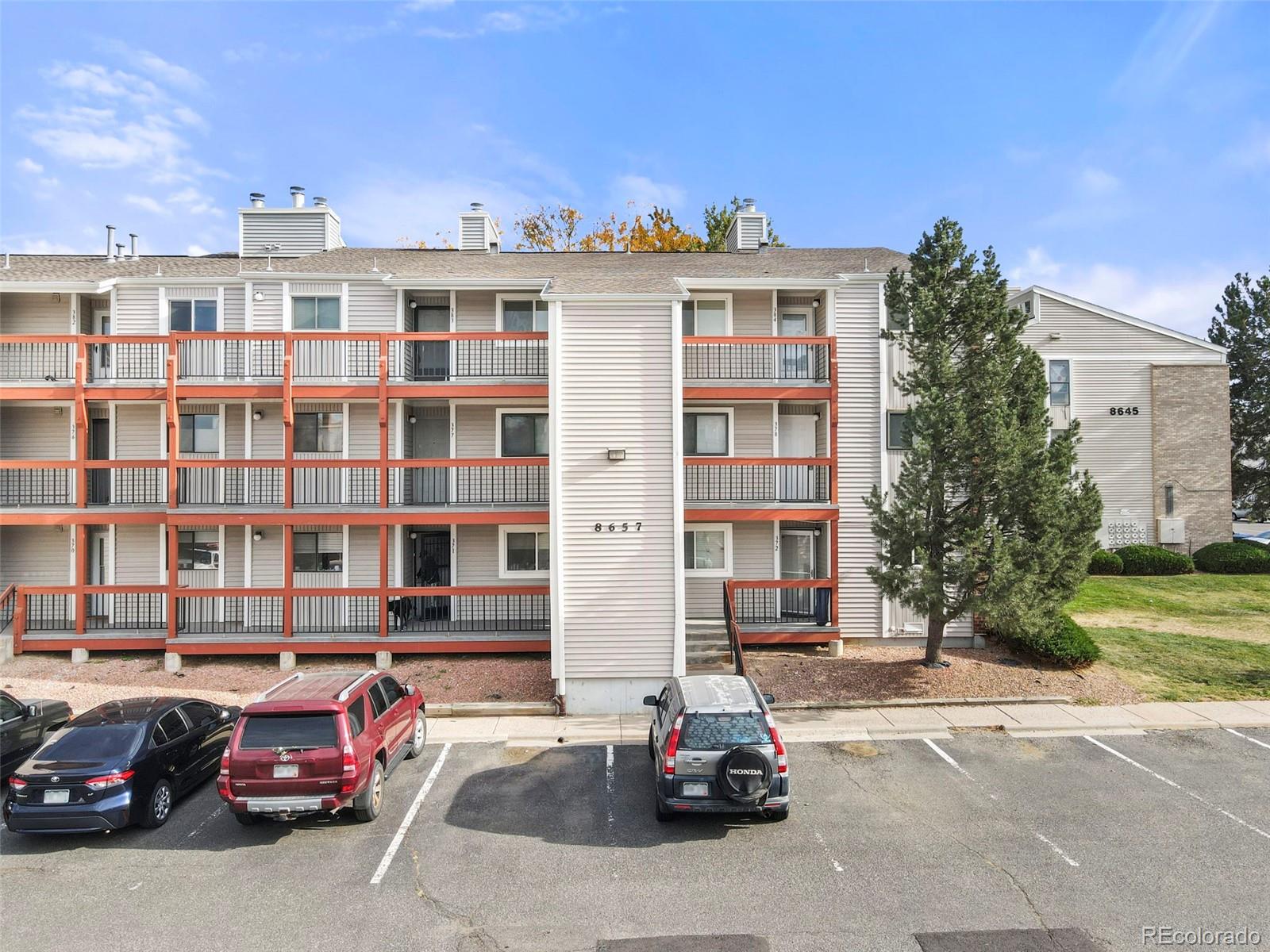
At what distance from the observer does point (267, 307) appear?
59.4 feet

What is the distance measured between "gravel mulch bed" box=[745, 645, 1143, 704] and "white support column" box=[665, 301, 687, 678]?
2127 millimetres

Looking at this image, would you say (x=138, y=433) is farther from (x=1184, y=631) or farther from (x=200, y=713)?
(x=1184, y=631)

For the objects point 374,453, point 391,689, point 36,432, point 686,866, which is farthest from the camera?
point 36,432

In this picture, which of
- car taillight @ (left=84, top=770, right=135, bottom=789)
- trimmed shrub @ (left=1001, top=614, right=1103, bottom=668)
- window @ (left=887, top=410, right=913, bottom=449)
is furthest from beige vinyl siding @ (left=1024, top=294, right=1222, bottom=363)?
car taillight @ (left=84, top=770, right=135, bottom=789)

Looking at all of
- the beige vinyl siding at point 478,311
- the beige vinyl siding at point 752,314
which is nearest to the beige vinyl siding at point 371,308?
the beige vinyl siding at point 478,311

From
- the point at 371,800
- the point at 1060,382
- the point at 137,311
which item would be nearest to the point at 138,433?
the point at 137,311

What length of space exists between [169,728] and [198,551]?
9.49 metres

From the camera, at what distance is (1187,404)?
2728 centimetres

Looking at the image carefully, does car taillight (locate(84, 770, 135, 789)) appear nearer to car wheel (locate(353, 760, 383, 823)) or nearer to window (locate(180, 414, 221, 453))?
car wheel (locate(353, 760, 383, 823))

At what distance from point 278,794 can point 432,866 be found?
2051mm

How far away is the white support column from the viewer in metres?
13.8

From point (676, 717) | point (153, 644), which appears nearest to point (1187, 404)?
point (676, 717)

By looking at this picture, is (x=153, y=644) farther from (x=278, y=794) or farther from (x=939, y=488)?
(x=939, y=488)

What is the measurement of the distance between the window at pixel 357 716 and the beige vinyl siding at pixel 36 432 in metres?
14.4
